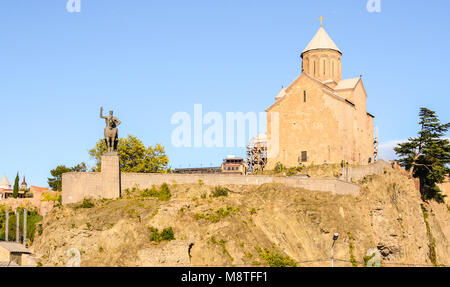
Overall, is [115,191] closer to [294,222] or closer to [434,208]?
[294,222]

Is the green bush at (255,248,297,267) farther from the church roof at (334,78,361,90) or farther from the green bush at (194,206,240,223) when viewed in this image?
the church roof at (334,78,361,90)

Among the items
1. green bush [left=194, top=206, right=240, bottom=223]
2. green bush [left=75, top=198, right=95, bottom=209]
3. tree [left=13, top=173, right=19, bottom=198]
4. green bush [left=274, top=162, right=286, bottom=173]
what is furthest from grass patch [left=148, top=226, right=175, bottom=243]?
tree [left=13, top=173, right=19, bottom=198]

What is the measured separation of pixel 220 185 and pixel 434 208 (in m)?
32.4

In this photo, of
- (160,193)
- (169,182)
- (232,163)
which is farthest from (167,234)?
(232,163)

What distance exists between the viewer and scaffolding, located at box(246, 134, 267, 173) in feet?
257

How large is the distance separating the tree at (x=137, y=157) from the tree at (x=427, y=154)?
28246 mm

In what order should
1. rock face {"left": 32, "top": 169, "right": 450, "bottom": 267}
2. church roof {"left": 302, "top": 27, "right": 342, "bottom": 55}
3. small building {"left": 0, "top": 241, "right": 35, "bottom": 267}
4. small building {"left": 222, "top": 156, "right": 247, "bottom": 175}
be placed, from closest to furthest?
small building {"left": 0, "top": 241, "right": 35, "bottom": 267}
rock face {"left": 32, "top": 169, "right": 450, "bottom": 267}
church roof {"left": 302, "top": 27, "right": 342, "bottom": 55}
small building {"left": 222, "top": 156, "right": 247, "bottom": 175}

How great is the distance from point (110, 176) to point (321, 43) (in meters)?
34.6

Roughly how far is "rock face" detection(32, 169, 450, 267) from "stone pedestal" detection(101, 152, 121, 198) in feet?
3.33

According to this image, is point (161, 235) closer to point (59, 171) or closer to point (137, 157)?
point (137, 157)

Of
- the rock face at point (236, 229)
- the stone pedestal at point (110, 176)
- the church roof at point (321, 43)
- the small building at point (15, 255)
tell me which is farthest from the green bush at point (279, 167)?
the small building at point (15, 255)

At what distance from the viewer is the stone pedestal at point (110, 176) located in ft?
163
